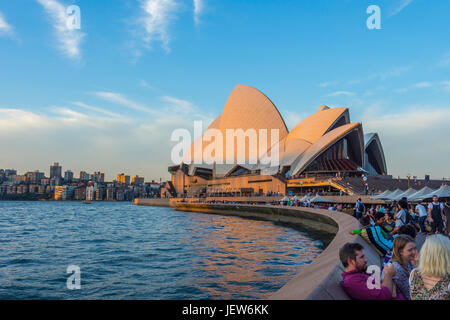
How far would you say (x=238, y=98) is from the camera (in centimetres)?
5762

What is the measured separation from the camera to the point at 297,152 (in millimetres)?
47562

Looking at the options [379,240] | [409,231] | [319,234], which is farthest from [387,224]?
[319,234]

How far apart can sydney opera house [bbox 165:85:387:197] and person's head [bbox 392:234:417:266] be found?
35285mm

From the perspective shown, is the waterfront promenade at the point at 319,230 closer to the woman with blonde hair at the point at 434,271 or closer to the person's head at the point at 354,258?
the person's head at the point at 354,258

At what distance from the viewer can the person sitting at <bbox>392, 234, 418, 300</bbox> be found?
3.11m

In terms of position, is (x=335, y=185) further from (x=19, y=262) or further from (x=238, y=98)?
(x=19, y=262)

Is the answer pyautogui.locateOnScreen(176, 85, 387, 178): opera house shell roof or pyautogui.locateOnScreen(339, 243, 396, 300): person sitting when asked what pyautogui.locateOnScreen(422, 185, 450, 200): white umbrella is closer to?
pyautogui.locateOnScreen(339, 243, 396, 300): person sitting

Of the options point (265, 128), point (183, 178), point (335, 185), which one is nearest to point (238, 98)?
point (265, 128)

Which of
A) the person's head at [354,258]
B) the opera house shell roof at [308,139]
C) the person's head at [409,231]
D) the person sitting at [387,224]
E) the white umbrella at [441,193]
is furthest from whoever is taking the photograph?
the opera house shell roof at [308,139]

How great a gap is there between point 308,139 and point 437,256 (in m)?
45.9

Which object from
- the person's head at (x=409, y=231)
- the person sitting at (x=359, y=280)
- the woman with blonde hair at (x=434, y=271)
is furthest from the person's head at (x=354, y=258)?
the person's head at (x=409, y=231)

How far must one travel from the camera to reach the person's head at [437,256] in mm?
2496

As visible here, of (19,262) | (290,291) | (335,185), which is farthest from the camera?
(335,185)
